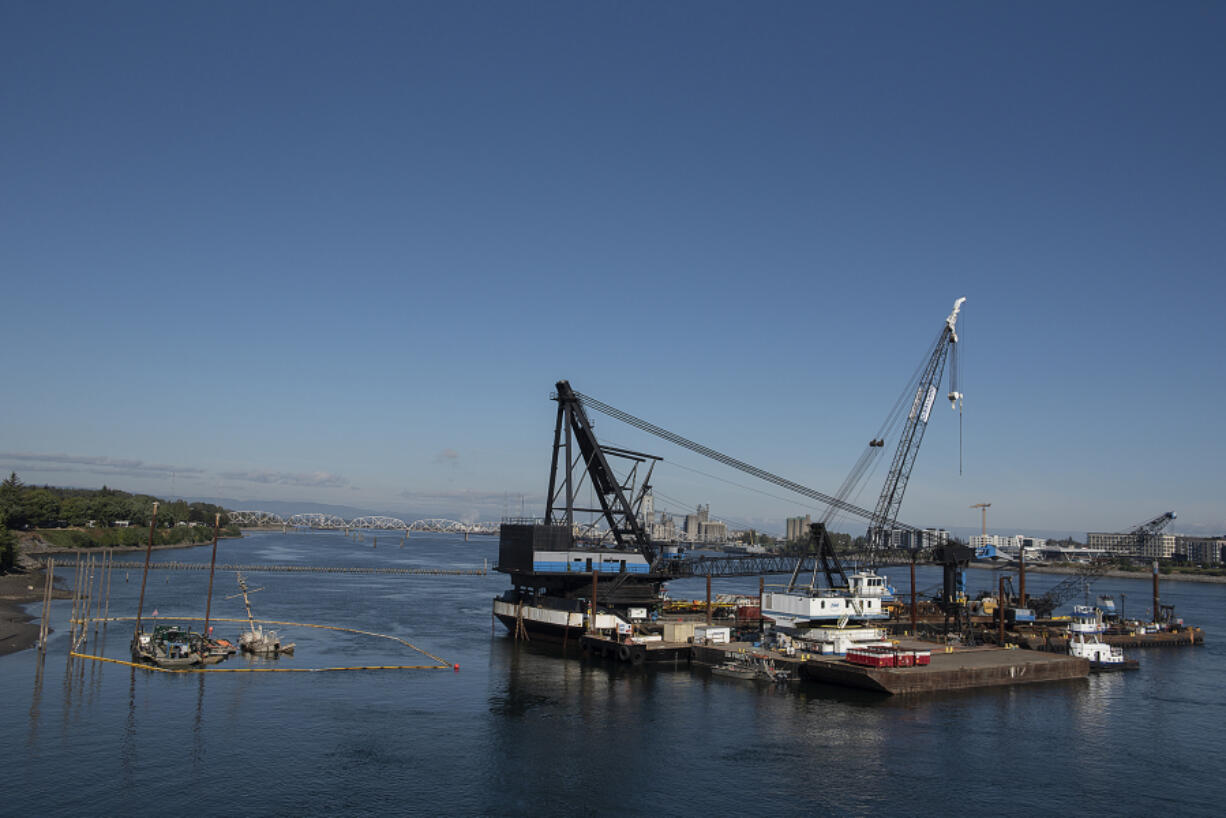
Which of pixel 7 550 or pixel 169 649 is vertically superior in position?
pixel 7 550

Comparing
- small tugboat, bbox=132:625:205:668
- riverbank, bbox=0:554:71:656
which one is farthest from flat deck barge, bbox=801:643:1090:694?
riverbank, bbox=0:554:71:656

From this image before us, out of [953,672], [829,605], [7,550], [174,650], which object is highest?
[829,605]

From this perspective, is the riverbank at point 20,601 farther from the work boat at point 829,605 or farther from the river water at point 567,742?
the work boat at point 829,605

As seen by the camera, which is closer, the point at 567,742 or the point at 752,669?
the point at 567,742

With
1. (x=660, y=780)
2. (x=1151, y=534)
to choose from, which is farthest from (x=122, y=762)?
(x=1151, y=534)

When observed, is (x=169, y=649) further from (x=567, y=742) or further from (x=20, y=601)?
(x=20, y=601)

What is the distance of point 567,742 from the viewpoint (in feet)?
164

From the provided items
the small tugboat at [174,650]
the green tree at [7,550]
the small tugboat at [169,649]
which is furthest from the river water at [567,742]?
the green tree at [7,550]

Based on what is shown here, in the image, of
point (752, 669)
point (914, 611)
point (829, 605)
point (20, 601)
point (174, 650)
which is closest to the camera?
point (174, 650)

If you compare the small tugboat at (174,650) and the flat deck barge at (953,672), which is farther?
the small tugboat at (174,650)

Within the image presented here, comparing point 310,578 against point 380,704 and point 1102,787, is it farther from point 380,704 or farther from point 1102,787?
point 1102,787

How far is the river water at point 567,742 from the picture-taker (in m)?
40.3

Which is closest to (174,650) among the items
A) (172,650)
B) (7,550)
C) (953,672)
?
(172,650)

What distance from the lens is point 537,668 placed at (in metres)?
74.4
